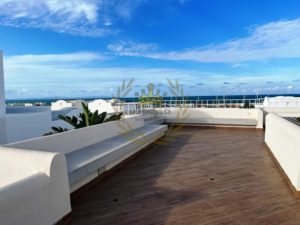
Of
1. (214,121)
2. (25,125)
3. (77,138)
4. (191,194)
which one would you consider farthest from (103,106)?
(191,194)

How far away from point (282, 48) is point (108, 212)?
13.7m

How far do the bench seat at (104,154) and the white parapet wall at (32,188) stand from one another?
0.57 metres

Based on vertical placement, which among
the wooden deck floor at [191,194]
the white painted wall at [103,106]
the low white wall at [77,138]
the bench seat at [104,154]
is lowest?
the wooden deck floor at [191,194]

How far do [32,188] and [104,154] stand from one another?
185cm

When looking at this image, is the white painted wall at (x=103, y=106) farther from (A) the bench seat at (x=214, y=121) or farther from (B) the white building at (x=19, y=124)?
(B) the white building at (x=19, y=124)

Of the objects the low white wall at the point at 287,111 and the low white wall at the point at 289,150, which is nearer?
the low white wall at the point at 289,150

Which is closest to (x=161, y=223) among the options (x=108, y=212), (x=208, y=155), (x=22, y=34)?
(x=108, y=212)

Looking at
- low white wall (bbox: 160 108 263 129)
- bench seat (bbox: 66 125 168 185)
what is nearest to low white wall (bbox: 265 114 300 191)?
bench seat (bbox: 66 125 168 185)

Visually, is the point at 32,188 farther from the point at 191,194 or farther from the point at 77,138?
the point at 77,138

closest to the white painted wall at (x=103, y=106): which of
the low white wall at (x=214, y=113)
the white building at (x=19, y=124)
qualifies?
the low white wall at (x=214, y=113)

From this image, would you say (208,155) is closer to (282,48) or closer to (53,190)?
(53,190)

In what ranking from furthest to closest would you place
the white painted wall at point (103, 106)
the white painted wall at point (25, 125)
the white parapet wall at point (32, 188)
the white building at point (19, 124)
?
1. the white painted wall at point (103, 106)
2. the white painted wall at point (25, 125)
3. the white building at point (19, 124)
4. the white parapet wall at point (32, 188)

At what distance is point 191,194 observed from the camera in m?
2.95

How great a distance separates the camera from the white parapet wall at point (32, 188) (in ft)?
5.66
